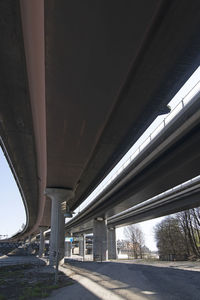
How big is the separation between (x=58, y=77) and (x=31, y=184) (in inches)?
816

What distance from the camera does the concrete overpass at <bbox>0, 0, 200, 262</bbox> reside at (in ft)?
24.2

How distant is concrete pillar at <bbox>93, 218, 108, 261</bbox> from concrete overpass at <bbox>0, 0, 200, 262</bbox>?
32.0m

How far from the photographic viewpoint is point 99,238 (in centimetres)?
4459

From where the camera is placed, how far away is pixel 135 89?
35.3ft

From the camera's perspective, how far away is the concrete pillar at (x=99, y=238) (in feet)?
140

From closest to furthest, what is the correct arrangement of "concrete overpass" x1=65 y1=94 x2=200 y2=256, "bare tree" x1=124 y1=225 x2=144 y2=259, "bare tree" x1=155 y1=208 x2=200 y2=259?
1. "concrete overpass" x1=65 y1=94 x2=200 y2=256
2. "bare tree" x1=155 y1=208 x2=200 y2=259
3. "bare tree" x1=124 y1=225 x2=144 y2=259

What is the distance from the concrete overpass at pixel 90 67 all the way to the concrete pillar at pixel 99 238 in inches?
1261

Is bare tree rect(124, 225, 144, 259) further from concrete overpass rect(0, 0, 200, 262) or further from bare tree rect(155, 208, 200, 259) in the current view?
concrete overpass rect(0, 0, 200, 262)

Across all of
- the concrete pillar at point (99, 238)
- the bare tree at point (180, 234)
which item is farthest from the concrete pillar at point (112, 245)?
the concrete pillar at point (99, 238)

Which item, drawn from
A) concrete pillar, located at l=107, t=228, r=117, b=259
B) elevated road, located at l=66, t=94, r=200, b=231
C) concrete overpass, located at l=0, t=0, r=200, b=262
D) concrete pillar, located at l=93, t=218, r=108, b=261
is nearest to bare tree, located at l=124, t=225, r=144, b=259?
concrete pillar, located at l=107, t=228, r=117, b=259

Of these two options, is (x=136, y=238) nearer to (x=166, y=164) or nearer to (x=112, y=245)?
(x=112, y=245)

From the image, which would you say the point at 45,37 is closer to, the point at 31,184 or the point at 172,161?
the point at 172,161

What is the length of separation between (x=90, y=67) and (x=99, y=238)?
4034 centimetres

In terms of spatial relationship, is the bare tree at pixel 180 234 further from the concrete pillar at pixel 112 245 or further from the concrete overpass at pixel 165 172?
the concrete overpass at pixel 165 172
